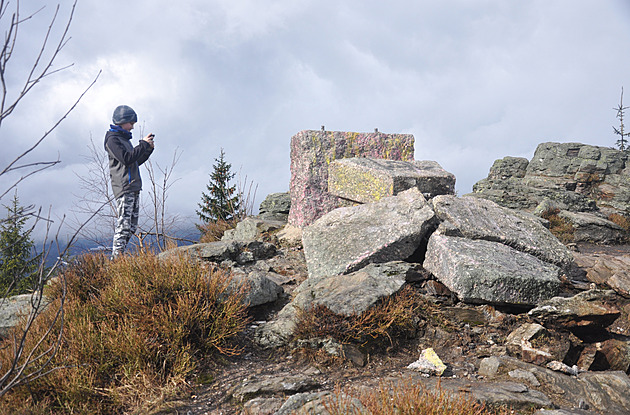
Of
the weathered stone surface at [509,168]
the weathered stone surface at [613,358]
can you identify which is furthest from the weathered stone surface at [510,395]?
the weathered stone surface at [509,168]

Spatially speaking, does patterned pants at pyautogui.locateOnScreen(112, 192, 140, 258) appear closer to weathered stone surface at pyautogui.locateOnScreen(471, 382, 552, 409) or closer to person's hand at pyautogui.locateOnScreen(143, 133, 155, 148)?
person's hand at pyautogui.locateOnScreen(143, 133, 155, 148)

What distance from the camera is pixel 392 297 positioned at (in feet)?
16.0

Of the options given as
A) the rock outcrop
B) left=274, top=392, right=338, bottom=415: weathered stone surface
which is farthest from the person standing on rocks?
the rock outcrop

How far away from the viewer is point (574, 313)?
15.6 feet

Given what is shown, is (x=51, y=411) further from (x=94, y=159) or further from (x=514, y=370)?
(x=94, y=159)

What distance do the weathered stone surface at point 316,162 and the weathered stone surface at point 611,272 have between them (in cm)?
452

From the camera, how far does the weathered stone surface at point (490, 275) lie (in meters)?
4.96

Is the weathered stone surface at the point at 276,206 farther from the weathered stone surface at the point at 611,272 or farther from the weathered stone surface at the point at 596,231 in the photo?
the weathered stone surface at the point at 596,231

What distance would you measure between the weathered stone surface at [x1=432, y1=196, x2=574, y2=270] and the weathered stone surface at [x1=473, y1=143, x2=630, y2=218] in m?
10.5

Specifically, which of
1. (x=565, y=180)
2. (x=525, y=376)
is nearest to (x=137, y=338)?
(x=525, y=376)

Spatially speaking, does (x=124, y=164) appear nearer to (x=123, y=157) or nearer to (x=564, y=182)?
(x=123, y=157)

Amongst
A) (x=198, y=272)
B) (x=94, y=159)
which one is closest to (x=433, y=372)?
(x=198, y=272)

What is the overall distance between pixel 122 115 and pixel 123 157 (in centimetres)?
80

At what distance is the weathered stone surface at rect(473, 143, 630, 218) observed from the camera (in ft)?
54.5
